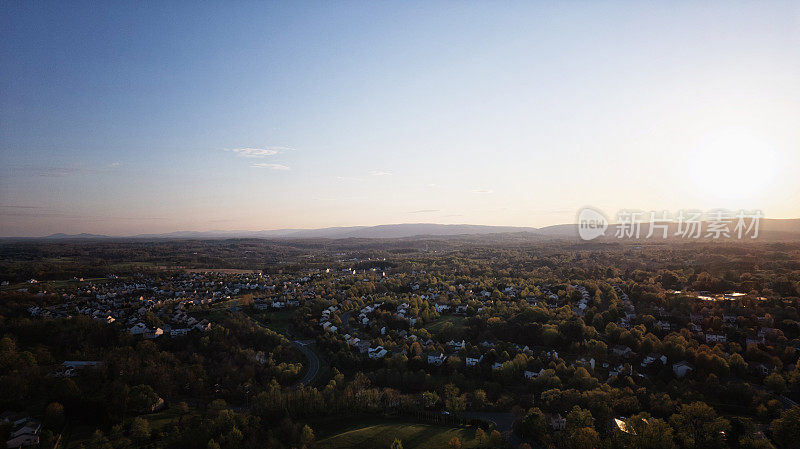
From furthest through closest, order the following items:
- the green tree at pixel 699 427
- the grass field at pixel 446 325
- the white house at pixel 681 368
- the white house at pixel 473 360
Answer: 1. the grass field at pixel 446 325
2. the white house at pixel 473 360
3. the white house at pixel 681 368
4. the green tree at pixel 699 427

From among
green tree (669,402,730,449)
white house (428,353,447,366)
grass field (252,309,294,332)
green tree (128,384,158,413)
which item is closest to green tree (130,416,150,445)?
green tree (128,384,158,413)

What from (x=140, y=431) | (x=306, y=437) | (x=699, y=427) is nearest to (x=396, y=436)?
(x=306, y=437)

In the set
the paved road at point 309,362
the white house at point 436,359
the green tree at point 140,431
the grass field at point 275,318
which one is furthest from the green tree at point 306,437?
the grass field at point 275,318

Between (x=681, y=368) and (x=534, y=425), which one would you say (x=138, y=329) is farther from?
(x=681, y=368)

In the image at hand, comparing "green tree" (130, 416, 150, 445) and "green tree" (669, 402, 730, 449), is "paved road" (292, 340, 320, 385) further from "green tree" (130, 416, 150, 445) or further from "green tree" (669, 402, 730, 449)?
"green tree" (669, 402, 730, 449)

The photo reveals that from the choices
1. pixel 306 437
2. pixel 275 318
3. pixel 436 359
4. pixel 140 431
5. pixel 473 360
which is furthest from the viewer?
pixel 275 318

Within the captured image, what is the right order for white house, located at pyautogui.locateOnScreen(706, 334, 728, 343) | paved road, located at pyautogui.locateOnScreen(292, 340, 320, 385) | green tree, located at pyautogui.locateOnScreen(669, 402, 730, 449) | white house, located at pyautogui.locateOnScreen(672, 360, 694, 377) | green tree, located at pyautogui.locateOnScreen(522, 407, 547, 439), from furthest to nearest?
paved road, located at pyautogui.locateOnScreen(292, 340, 320, 385)
white house, located at pyautogui.locateOnScreen(706, 334, 728, 343)
white house, located at pyautogui.locateOnScreen(672, 360, 694, 377)
green tree, located at pyautogui.locateOnScreen(522, 407, 547, 439)
green tree, located at pyautogui.locateOnScreen(669, 402, 730, 449)

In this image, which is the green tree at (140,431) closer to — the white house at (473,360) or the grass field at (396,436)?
the grass field at (396,436)
